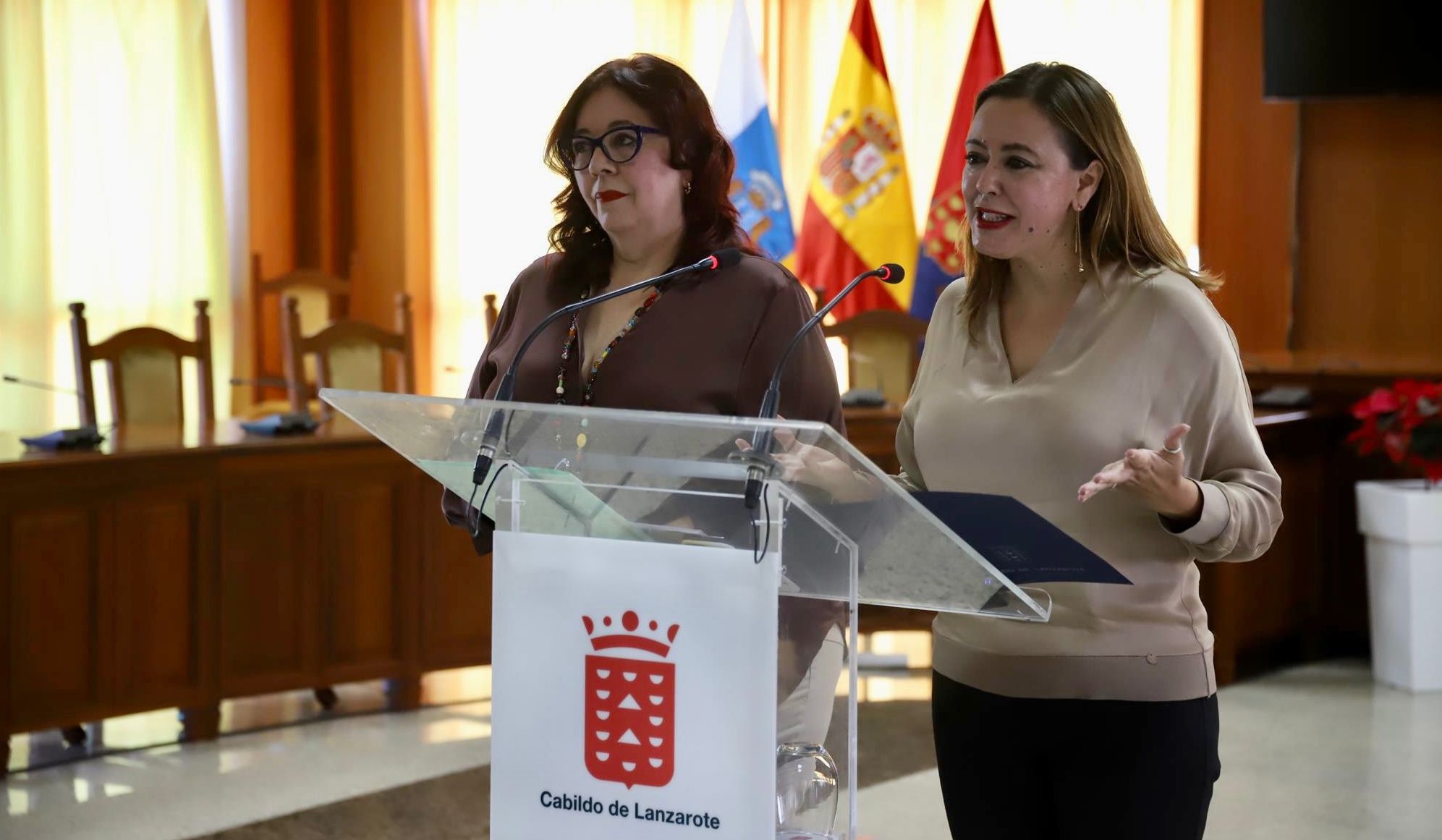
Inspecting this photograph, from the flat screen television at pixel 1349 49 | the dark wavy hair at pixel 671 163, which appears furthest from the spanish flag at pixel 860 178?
the dark wavy hair at pixel 671 163

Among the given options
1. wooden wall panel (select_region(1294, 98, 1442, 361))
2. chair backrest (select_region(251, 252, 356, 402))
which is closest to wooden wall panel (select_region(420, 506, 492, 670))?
chair backrest (select_region(251, 252, 356, 402))

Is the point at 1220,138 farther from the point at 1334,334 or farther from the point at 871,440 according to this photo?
the point at 871,440

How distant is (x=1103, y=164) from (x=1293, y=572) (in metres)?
4.00

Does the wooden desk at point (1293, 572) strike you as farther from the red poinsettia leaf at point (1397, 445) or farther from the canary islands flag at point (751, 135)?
the canary islands flag at point (751, 135)

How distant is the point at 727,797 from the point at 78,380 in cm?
422

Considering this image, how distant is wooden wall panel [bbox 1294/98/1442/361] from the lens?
20.8 feet

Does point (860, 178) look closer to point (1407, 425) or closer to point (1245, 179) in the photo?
point (1245, 179)

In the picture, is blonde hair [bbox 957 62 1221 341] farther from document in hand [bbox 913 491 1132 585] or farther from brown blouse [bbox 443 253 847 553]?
document in hand [bbox 913 491 1132 585]

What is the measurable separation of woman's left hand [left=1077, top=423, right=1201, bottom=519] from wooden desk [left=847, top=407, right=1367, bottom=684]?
333cm

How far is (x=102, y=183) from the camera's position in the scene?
6.22 meters

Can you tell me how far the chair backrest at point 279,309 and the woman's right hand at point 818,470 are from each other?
483 centimetres

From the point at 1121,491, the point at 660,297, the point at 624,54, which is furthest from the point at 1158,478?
the point at 624,54

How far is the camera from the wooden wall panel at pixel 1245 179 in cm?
668

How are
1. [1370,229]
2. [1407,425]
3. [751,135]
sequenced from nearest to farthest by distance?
[1407,425]
[1370,229]
[751,135]
